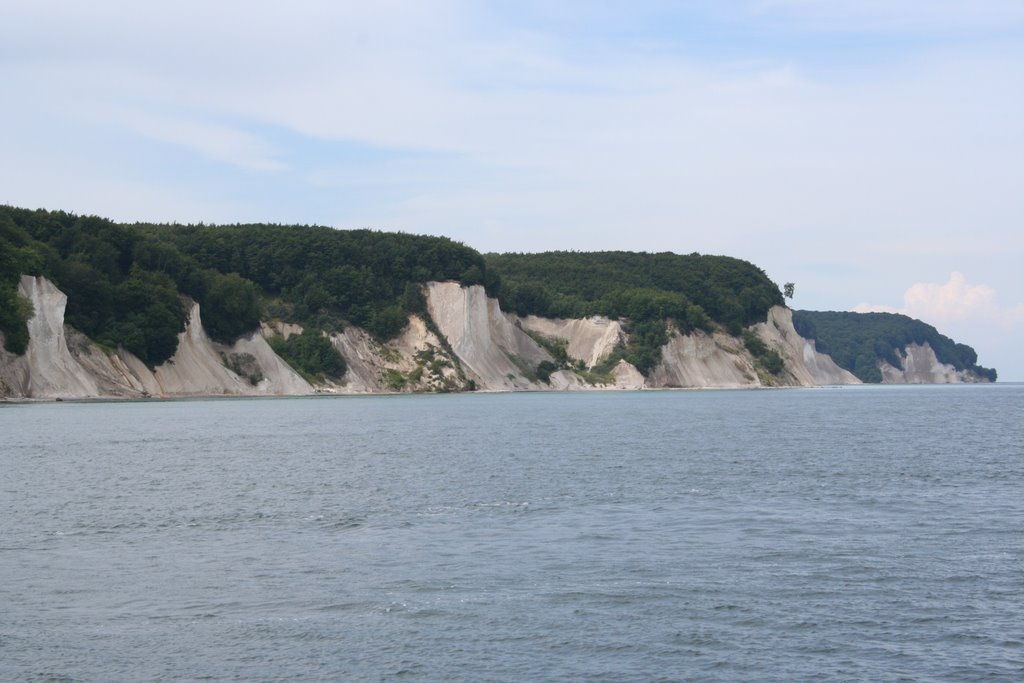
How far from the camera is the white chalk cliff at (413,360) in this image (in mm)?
96688

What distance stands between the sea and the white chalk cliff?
4923cm

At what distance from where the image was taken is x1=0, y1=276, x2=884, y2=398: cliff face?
96.7 m

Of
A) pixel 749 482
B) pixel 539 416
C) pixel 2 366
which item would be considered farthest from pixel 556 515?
pixel 2 366

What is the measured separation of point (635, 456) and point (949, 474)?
13.0 m

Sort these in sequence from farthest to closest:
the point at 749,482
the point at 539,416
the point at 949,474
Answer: the point at 539,416, the point at 949,474, the point at 749,482

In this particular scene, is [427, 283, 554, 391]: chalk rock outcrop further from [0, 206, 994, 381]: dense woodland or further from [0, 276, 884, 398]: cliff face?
[0, 206, 994, 381]: dense woodland

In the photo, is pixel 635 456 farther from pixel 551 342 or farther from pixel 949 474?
pixel 551 342

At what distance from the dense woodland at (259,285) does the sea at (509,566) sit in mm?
57353

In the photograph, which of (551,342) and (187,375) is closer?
(187,375)

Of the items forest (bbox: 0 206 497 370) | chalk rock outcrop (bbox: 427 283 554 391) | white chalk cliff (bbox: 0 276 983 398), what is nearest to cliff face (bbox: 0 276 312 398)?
white chalk cliff (bbox: 0 276 983 398)

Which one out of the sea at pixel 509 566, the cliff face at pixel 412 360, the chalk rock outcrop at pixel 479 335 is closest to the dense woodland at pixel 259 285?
the cliff face at pixel 412 360

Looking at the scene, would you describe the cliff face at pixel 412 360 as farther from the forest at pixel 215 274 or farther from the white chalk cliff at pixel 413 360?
the forest at pixel 215 274

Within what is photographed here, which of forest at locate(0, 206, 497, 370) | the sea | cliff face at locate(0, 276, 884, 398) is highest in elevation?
forest at locate(0, 206, 497, 370)

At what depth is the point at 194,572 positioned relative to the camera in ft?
77.7
